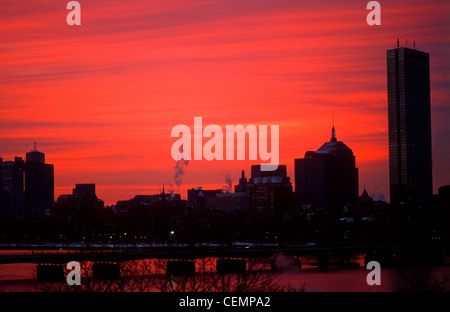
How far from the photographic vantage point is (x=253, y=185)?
19462 cm

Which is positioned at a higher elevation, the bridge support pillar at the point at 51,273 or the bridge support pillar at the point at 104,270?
the bridge support pillar at the point at 104,270

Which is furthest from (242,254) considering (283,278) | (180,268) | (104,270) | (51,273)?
(51,273)

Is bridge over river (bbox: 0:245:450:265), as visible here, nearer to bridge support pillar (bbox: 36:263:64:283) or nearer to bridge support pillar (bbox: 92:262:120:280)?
bridge support pillar (bbox: 92:262:120:280)

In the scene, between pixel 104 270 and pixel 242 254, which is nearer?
pixel 104 270

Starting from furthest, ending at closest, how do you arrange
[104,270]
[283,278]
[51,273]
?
[51,273] → [104,270] → [283,278]

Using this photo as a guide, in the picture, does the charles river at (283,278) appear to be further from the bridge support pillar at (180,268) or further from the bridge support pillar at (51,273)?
the bridge support pillar at (51,273)

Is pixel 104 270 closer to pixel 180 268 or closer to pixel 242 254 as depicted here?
pixel 180 268

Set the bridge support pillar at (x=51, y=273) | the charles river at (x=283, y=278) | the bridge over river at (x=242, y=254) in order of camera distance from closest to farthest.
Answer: the charles river at (x=283, y=278) → the bridge over river at (x=242, y=254) → the bridge support pillar at (x=51, y=273)

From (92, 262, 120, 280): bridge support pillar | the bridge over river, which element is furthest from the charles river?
(92, 262, 120, 280): bridge support pillar

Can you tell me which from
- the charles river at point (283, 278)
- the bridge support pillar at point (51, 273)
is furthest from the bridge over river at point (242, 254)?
the bridge support pillar at point (51, 273)

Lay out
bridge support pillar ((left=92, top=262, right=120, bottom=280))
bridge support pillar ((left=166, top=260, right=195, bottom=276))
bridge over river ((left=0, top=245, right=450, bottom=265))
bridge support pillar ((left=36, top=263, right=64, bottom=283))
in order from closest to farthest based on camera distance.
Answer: bridge support pillar ((left=92, top=262, right=120, bottom=280)), bridge support pillar ((left=166, top=260, right=195, bottom=276)), bridge over river ((left=0, top=245, right=450, bottom=265)), bridge support pillar ((left=36, top=263, right=64, bottom=283))
